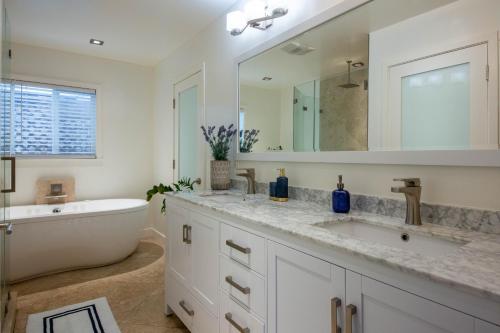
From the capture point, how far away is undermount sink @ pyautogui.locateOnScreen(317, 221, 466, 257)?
1025mm

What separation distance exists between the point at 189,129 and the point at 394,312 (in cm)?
285

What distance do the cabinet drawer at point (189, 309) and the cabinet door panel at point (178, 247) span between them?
8cm

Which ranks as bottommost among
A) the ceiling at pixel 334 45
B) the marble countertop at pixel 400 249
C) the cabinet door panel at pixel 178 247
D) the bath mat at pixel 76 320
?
the bath mat at pixel 76 320

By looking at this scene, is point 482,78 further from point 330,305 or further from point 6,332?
point 6,332

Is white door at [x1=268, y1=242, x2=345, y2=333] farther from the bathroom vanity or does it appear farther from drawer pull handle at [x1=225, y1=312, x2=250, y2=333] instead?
drawer pull handle at [x1=225, y1=312, x2=250, y2=333]

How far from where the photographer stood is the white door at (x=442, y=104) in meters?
1.05

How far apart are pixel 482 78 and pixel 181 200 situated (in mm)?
1683

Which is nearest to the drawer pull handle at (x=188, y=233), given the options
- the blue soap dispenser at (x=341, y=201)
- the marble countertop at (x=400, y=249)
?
the marble countertop at (x=400, y=249)

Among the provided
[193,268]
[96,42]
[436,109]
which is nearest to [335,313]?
[436,109]

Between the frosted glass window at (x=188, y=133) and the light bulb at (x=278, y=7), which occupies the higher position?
the light bulb at (x=278, y=7)

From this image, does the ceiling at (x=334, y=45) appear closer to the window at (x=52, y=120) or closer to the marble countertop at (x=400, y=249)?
the marble countertop at (x=400, y=249)

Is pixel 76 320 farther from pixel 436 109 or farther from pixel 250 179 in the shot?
pixel 436 109

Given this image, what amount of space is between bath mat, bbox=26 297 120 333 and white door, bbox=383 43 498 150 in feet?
7.05

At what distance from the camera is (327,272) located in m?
0.94
